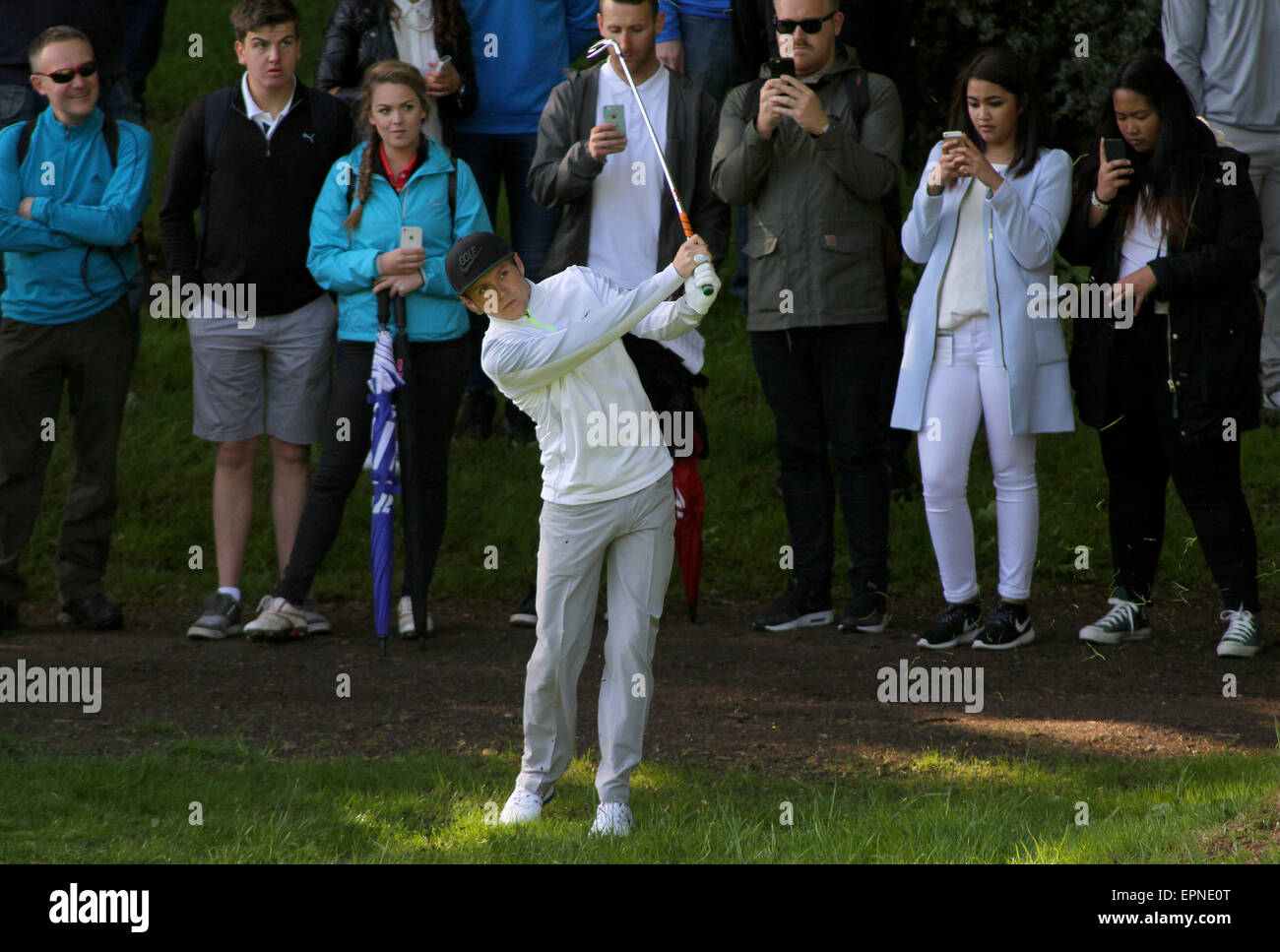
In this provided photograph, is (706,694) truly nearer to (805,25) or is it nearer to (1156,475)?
(1156,475)

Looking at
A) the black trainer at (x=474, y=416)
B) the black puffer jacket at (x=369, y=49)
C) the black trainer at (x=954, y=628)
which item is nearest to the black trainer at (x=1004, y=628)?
the black trainer at (x=954, y=628)

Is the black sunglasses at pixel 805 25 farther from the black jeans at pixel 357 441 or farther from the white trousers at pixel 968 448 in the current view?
the black jeans at pixel 357 441

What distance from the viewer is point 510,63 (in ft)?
27.2

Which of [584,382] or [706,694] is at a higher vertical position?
[584,382]

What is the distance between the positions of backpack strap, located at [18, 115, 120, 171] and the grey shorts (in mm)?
848

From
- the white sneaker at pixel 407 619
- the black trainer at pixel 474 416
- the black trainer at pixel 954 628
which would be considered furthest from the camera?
the black trainer at pixel 474 416

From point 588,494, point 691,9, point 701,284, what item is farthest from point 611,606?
point 691,9

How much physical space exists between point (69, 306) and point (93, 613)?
1406 mm

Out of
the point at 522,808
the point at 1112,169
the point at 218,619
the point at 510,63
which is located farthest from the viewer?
the point at 510,63

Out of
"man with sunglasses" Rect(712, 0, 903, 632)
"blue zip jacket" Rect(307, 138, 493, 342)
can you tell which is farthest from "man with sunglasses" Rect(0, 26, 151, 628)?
"man with sunglasses" Rect(712, 0, 903, 632)

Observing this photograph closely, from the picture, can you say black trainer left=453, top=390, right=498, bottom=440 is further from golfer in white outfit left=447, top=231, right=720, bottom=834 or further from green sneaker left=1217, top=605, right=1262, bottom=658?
golfer in white outfit left=447, top=231, right=720, bottom=834

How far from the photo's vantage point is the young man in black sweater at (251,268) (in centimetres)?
728

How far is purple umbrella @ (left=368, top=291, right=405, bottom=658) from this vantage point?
7070 mm

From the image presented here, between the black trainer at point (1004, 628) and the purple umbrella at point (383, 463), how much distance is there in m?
2.55
